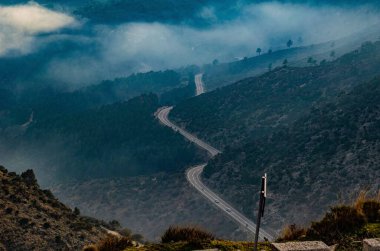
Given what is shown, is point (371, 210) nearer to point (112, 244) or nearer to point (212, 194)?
point (112, 244)

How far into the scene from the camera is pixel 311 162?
419ft

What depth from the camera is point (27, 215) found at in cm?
4312

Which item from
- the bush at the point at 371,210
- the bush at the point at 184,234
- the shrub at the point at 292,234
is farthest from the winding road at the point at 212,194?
the bush at the point at 184,234

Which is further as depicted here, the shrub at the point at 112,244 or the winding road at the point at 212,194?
the winding road at the point at 212,194

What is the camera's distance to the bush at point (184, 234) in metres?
13.4

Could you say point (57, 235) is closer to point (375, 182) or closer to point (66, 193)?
point (375, 182)

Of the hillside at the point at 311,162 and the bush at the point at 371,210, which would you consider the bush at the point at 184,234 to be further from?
the hillside at the point at 311,162

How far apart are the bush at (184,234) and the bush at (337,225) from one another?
10.1 feet

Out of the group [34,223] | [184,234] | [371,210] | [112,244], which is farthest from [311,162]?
[112,244]

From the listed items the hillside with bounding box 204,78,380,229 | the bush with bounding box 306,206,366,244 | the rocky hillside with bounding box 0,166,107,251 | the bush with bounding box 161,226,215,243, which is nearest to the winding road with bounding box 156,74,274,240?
the hillside with bounding box 204,78,380,229

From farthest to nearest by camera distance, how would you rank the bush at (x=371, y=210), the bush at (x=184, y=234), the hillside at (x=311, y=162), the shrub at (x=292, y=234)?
the hillside at (x=311, y=162) < the bush at (x=371, y=210) < the shrub at (x=292, y=234) < the bush at (x=184, y=234)

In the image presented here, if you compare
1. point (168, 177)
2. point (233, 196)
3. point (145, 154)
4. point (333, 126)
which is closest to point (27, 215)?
point (233, 196)

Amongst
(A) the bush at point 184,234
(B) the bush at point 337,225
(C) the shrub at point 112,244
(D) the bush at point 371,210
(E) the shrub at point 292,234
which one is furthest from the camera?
(D) the bush at point 371,210

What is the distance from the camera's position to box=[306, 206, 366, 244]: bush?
45.0ft
